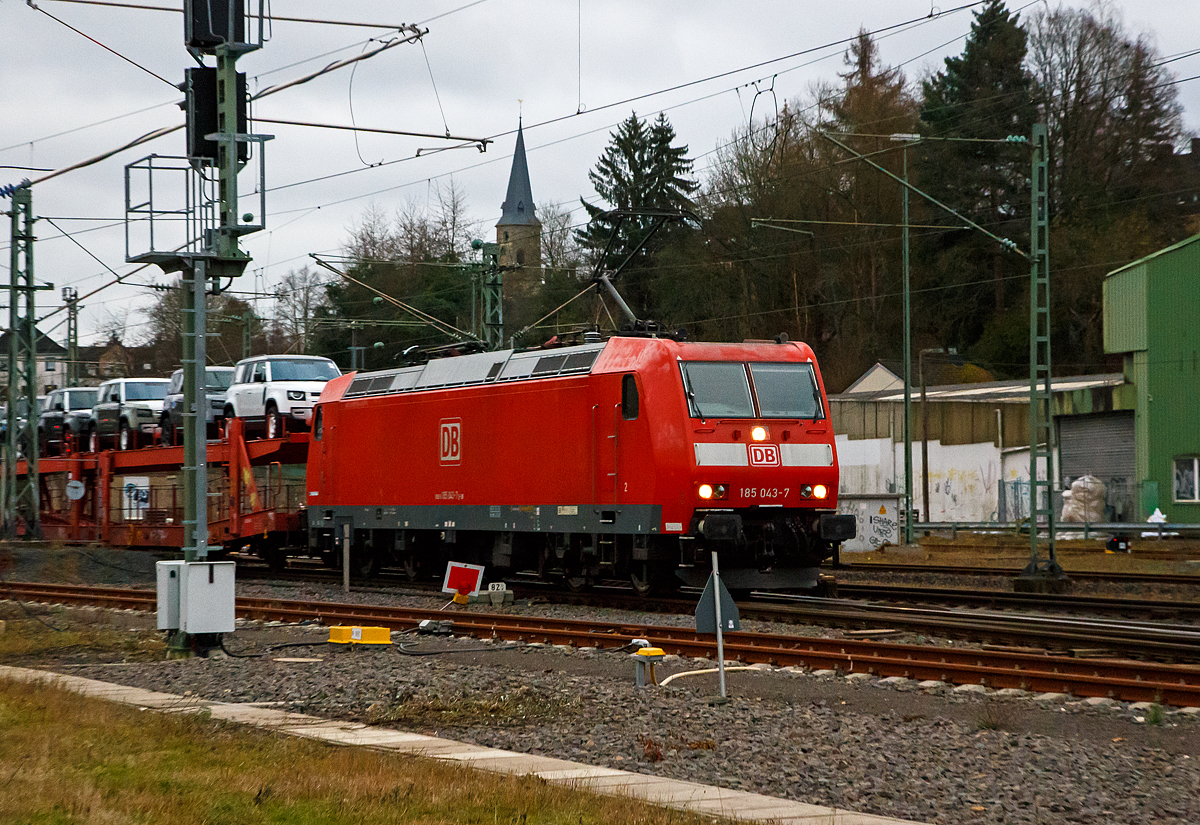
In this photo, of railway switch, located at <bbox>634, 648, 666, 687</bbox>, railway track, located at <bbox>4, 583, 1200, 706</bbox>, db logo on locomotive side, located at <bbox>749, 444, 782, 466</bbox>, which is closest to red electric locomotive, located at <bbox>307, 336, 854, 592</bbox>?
db logo on locomotive side, located at <bbox>749, 444, 782, 466</bbox>

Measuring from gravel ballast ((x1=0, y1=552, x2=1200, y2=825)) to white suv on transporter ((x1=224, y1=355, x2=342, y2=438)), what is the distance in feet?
47.3

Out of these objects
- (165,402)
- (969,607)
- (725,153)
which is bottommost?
(969,607)

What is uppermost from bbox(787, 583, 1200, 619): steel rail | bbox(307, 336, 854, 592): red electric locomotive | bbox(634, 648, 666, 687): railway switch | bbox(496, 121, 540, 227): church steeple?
bbox(496, 121, 540, 227): church steeple

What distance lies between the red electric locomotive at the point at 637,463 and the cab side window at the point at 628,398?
0.08ft

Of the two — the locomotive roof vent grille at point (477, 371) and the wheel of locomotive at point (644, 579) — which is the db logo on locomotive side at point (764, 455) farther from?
the locomotive roof vent grille at point (477, 371)

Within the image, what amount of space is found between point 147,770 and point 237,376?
22.4 meters


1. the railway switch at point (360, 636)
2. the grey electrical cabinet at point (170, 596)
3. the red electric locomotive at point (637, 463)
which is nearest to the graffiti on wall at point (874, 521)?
the red electric locomotive at point (637, 463)

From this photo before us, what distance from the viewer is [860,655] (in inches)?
503

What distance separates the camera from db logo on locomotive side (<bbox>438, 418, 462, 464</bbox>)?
72.4 feet

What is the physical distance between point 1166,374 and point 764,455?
24055mm

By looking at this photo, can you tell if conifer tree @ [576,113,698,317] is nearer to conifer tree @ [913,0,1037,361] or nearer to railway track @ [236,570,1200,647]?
conifer tree @ [913,0,1037,361]

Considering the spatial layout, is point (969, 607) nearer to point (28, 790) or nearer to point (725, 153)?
point (28, 790)

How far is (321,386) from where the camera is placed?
1135 inches

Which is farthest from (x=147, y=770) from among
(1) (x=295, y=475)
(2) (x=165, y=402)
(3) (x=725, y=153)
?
(3) (x=725, y=153)
